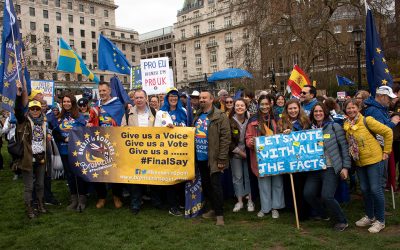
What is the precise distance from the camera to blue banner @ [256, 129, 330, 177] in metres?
5.77

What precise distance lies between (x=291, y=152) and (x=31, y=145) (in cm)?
447

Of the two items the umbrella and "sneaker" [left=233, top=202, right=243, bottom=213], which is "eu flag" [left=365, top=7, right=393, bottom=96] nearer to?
"sneaker" [left=233, top=202, right=243, bottom=213]

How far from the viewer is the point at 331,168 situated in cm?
564

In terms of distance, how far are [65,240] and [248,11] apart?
70.5 ft

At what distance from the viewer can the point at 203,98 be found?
6250mm

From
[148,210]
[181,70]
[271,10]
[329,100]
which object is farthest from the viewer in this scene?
[181,70]

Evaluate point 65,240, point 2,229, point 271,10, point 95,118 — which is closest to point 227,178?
point 95,118

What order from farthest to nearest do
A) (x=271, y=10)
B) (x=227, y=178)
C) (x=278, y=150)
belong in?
1. (x=271, y=10)
2. (x=227, y=178)
3. (x=278, y=150)

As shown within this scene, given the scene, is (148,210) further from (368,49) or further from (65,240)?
(368,49)

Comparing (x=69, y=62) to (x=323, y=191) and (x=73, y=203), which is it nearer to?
(x=73, y=203)

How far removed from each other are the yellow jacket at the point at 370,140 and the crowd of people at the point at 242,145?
0.04 ft

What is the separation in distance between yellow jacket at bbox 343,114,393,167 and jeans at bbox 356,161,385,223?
13cm

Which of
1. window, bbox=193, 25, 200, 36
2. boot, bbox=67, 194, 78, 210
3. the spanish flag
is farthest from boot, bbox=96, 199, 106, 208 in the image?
window, bbox=193, 25, 200, 36

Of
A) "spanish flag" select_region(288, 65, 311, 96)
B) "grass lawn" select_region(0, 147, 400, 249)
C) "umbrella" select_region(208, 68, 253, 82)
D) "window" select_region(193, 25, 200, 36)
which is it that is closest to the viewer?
"grass lawn" select_region(0, 147, 400, 249)
